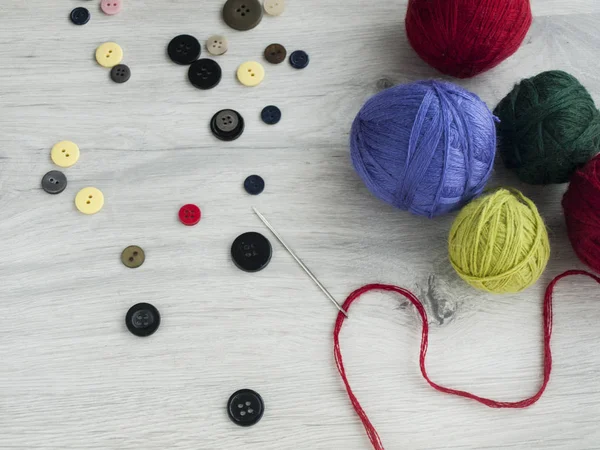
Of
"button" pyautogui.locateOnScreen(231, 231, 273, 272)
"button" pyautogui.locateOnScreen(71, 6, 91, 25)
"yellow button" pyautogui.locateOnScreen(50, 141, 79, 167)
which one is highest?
"button" pyautogui.locateOnScreen(71, 6, 91, 25)

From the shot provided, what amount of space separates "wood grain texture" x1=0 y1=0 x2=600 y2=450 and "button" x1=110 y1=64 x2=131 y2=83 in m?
0.01

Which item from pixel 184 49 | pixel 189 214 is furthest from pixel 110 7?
pixel 189 214

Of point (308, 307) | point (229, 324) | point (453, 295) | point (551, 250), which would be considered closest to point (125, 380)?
point (229, 324)

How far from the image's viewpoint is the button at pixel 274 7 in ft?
3.47

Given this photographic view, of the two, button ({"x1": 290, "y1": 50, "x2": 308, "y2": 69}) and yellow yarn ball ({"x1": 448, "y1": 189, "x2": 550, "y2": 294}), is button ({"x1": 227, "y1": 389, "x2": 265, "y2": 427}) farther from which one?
button ({"x1": 290, "y1": 50, "x2": 308, "y2": 69})

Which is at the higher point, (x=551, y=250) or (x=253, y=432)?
(x=253, y=432)

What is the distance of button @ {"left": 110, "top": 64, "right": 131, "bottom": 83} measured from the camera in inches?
40.1

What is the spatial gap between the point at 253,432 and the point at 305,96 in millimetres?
539

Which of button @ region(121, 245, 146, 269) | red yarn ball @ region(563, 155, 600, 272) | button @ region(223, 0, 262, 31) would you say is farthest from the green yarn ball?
button @ region(121, 245, 146, 269)

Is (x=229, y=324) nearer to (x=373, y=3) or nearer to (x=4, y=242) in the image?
(x=4, y=242)

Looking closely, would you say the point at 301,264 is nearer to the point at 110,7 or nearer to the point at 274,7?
the point at 274,7

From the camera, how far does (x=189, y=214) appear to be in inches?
37.2

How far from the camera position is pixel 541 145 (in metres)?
0.85

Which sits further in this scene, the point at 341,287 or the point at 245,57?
the point at 245,57
